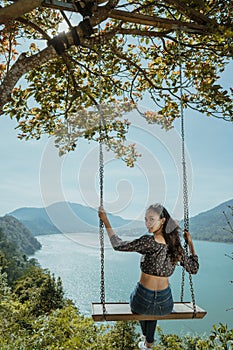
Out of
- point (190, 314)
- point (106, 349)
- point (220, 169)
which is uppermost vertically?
point (220, 169)

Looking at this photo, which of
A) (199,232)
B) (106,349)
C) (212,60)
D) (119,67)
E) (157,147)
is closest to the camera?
(157,147)

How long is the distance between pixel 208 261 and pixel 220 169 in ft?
6.45

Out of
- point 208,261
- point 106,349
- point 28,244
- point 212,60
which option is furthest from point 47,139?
point 28,244

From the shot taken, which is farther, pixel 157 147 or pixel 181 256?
pixel 157 147

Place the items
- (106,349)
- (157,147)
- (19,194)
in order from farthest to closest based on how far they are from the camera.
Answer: (19,194), (106,349), (157,147)

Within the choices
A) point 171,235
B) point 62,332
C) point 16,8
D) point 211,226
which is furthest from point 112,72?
point 211,226

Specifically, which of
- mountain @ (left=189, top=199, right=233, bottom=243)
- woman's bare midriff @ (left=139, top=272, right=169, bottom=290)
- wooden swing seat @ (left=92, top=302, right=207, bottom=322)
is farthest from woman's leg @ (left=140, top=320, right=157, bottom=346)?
mountain @ (left=189, top=199, right=233, bottom=243)

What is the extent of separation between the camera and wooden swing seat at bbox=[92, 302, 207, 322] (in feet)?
7.53

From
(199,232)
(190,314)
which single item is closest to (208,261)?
(199,232)

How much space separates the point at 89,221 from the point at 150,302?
1576mm

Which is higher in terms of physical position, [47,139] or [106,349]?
[47,139]

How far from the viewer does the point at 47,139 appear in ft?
14.8

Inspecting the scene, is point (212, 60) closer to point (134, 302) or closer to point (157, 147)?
point (157, 147)

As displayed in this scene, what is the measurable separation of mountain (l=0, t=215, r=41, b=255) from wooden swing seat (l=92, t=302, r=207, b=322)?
11.9 m
